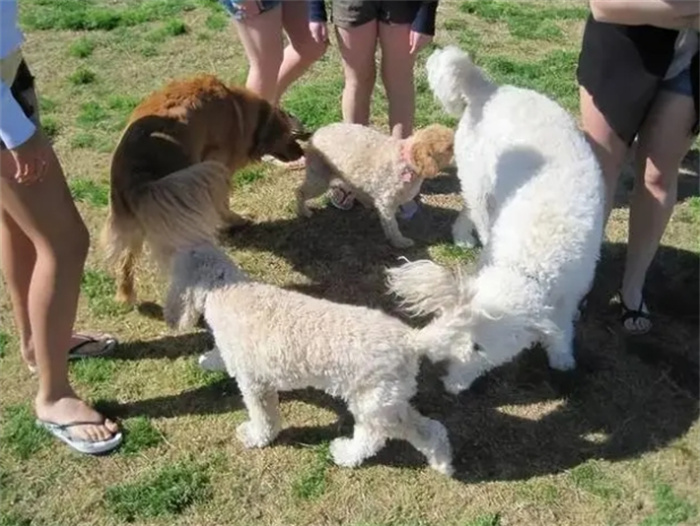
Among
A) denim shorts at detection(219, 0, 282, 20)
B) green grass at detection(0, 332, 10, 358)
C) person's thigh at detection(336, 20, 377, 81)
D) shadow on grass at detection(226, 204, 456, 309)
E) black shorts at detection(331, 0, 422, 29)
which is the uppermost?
denim shorts at detection(219, 0, 282, 20)

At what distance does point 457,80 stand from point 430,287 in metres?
1.42

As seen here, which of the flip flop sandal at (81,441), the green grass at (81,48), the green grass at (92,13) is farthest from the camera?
the green grass at (92,13)

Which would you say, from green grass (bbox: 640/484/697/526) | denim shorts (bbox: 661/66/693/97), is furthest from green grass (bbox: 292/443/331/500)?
denim shorts (bbox: 661/66/693/97)

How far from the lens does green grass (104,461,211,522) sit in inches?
134

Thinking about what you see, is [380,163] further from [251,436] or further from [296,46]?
[251,436]

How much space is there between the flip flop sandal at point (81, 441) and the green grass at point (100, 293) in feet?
2.75

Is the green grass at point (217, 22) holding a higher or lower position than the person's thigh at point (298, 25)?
lower

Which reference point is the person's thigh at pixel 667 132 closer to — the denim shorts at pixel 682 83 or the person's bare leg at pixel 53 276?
the denim shorts at pixel 682 83

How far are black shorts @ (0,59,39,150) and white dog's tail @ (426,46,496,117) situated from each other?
1.95 metres

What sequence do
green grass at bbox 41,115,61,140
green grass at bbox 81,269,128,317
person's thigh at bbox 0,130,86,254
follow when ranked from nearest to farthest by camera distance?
person's thigh at bbox 0,130,86,254, green grass at bbox 81,269,128,317, green grass at bbox 41,115,61,140

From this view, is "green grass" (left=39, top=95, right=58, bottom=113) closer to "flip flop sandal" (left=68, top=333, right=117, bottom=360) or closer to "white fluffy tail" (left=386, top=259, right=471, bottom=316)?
"flip flop sandal" (left=68, top=333, right=117, bottom=360)

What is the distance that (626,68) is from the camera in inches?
143

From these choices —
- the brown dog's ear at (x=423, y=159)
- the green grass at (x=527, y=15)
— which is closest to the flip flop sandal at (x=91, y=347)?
the brown dog's ear at (x=423, y=159)

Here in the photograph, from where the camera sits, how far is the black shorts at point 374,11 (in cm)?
450
